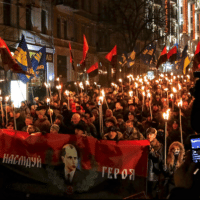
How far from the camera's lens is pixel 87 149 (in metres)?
5.36

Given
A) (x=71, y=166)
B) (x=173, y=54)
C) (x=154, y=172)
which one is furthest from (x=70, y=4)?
(x=154, y=172)

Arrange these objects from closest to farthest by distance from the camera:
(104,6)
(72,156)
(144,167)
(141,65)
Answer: (144,167), (72,156), (104,6), (141,65)

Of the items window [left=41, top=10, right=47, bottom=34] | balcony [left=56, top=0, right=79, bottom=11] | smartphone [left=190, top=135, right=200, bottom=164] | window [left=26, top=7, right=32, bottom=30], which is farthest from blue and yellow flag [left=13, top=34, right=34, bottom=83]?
balcony [left=56, top=0, right=79, bottom=11]

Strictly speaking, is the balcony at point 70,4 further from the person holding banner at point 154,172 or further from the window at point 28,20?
the person holding banner at point 154,172

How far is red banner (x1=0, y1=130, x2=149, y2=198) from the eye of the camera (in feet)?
16.6

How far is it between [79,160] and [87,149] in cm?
21

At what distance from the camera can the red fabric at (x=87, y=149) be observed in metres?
5.09

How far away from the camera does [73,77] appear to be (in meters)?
29.7

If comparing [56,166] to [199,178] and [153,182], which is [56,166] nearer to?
[153,182]

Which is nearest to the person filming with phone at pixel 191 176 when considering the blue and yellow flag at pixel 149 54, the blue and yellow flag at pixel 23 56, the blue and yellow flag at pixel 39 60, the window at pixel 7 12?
the blue and yellow flag at pixel 23 56

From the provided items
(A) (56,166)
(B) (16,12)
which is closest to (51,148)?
(A) (56,166)

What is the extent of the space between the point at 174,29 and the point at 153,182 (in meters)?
68.9

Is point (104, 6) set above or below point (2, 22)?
above

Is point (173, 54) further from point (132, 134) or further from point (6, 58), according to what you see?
point (132, 134)
